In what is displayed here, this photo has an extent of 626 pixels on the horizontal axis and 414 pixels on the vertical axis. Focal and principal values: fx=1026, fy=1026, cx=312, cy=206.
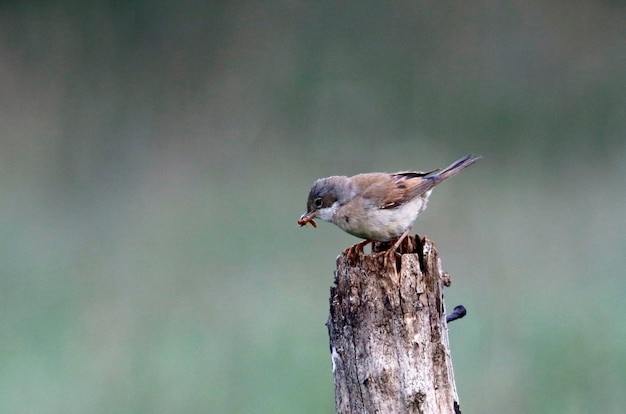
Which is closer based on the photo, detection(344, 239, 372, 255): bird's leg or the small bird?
detection(344, 239, 372, 255): bird's leg

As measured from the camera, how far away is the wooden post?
303 cm

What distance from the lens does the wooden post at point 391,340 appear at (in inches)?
119

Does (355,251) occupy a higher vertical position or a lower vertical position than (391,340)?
higher

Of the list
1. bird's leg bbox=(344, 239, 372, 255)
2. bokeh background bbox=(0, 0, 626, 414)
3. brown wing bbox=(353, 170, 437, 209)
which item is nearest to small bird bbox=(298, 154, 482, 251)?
brown wing bbox=(353, 170, 437, 209)

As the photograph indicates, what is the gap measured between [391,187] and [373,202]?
0.14 meters

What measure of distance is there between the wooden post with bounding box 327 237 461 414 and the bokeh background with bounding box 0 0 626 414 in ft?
6.74

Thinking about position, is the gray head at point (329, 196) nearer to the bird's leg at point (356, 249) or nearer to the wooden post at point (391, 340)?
the bird's leg at point (356, 249)

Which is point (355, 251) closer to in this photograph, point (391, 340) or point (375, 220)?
point (391, 340)

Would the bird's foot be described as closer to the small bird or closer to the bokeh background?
the small bird

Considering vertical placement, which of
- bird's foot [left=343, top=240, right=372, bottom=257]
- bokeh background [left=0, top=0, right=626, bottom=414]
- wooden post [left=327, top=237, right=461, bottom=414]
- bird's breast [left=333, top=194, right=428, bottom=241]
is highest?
bokeh background [left=0, top=0, right=626, bottom=414]

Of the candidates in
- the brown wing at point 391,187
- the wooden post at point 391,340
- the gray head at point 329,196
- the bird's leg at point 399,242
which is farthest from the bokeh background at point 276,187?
the wooden post at point 391,340

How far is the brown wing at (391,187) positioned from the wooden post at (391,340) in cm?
105

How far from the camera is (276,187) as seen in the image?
8.11 m

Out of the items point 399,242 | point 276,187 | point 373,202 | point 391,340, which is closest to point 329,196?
point 373,202
